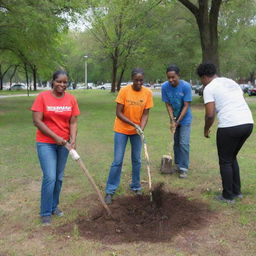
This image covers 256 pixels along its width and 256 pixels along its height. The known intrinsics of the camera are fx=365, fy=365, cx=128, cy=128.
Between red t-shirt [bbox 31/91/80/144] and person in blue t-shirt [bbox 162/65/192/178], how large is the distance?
2.22 metres

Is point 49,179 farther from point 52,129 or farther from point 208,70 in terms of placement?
point 208,70

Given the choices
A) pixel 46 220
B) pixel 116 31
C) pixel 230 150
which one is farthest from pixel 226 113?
pixel 116 31

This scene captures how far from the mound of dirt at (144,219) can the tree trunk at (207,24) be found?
1519 cm

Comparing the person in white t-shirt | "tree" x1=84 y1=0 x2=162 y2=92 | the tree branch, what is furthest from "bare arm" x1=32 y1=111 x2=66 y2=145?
"tree" x1=84 y1=0 x2=162 y2=92

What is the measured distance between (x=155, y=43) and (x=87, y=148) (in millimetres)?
19096

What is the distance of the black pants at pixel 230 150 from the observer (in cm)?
468

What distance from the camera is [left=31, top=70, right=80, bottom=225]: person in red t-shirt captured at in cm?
401

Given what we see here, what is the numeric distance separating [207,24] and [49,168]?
16.6 meters

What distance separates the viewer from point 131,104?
4.89 metres

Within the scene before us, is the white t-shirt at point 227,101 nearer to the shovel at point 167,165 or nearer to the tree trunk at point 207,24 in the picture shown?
the shovel at point 167,165

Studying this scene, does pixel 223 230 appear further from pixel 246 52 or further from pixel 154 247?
pixel 246 52

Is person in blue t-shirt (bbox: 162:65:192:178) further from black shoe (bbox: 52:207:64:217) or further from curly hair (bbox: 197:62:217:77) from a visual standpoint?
black shoe (bbox: 52:207:64:217)

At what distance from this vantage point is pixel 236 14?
25172 millimetres

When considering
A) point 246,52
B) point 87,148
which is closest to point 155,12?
point 246,52
